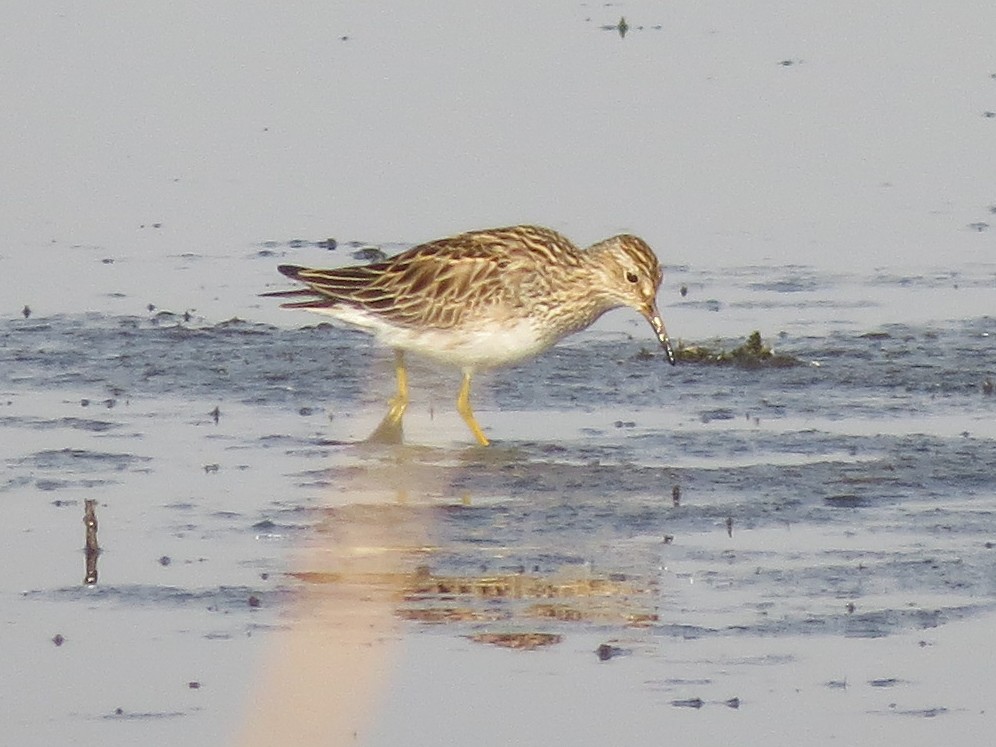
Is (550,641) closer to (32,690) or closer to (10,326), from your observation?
(32,690)

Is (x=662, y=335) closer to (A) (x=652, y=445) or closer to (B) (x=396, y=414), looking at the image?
(A) (x=652, y=445)

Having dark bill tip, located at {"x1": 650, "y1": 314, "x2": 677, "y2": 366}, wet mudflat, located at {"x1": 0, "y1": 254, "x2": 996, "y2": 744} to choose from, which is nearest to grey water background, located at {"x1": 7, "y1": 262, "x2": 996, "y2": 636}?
wet mudflat, located at {"x1": 0, "y1": 254, "x2": 996, "y2": 744}

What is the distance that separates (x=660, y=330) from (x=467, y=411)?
100 cm

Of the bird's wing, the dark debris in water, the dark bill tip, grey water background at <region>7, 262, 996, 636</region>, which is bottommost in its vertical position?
grey water background at <region>7, 262, 996, 636</region>

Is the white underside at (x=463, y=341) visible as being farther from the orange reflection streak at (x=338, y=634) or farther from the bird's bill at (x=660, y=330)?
the orange reflection streak at (x=338, y=634)

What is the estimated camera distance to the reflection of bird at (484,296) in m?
11.8

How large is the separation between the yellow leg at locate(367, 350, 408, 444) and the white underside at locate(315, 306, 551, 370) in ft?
0.35

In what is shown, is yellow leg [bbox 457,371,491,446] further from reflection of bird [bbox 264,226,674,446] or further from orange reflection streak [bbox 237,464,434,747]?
orange reflection streak [bbox 237,464,434,747]

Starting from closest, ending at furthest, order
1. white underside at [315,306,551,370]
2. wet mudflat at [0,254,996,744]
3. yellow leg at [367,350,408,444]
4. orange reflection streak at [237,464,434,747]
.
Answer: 1. orange reflection streak at [237,464,434,747]
2. wet mudflat at [0,254,996,744]
3. yellow leg at [367,350,408,444]
4. white underside at [315,306,551,370]

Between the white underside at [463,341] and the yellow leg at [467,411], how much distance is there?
0.11m

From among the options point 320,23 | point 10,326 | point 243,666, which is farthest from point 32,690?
point 320,23

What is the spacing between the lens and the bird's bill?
11828 mm

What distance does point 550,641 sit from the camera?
8.54 metres

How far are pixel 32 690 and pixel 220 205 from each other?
7752 millimetres
